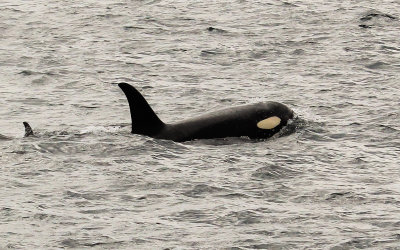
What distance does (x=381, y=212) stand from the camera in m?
14.2

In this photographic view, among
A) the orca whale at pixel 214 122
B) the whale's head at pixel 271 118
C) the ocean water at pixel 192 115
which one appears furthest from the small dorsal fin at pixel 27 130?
the whale's head at pixel 271 118

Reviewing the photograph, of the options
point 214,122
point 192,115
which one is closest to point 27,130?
point 214,122

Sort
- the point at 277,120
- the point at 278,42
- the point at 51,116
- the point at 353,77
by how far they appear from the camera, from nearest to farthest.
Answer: the point at 277,120 → the point at 51,116 → the point at 353,77 → the point at 278,42

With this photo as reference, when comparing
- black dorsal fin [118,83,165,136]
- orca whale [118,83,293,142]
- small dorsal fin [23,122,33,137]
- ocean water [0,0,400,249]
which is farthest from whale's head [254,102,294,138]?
small dorsal fin [23,122,33,137]

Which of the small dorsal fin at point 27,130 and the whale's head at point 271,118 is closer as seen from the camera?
the small dorsal fin at point 27,130

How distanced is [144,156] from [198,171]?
3.77 ft

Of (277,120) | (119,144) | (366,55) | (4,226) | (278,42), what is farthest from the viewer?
(278,42)

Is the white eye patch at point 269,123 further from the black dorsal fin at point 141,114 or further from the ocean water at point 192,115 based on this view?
the black dorsal fin at point 141,114

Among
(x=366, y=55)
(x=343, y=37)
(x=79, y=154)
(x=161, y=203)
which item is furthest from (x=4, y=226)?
(x=343, y=37)

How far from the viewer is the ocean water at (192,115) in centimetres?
1373

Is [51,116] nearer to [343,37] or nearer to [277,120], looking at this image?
[277,120]

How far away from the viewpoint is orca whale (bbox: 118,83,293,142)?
57.4ft

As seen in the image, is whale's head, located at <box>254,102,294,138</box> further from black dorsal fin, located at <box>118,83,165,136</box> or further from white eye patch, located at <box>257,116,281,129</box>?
black dorsal fin, located at <box>118,83,165,136</box>

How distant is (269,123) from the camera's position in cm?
1848
